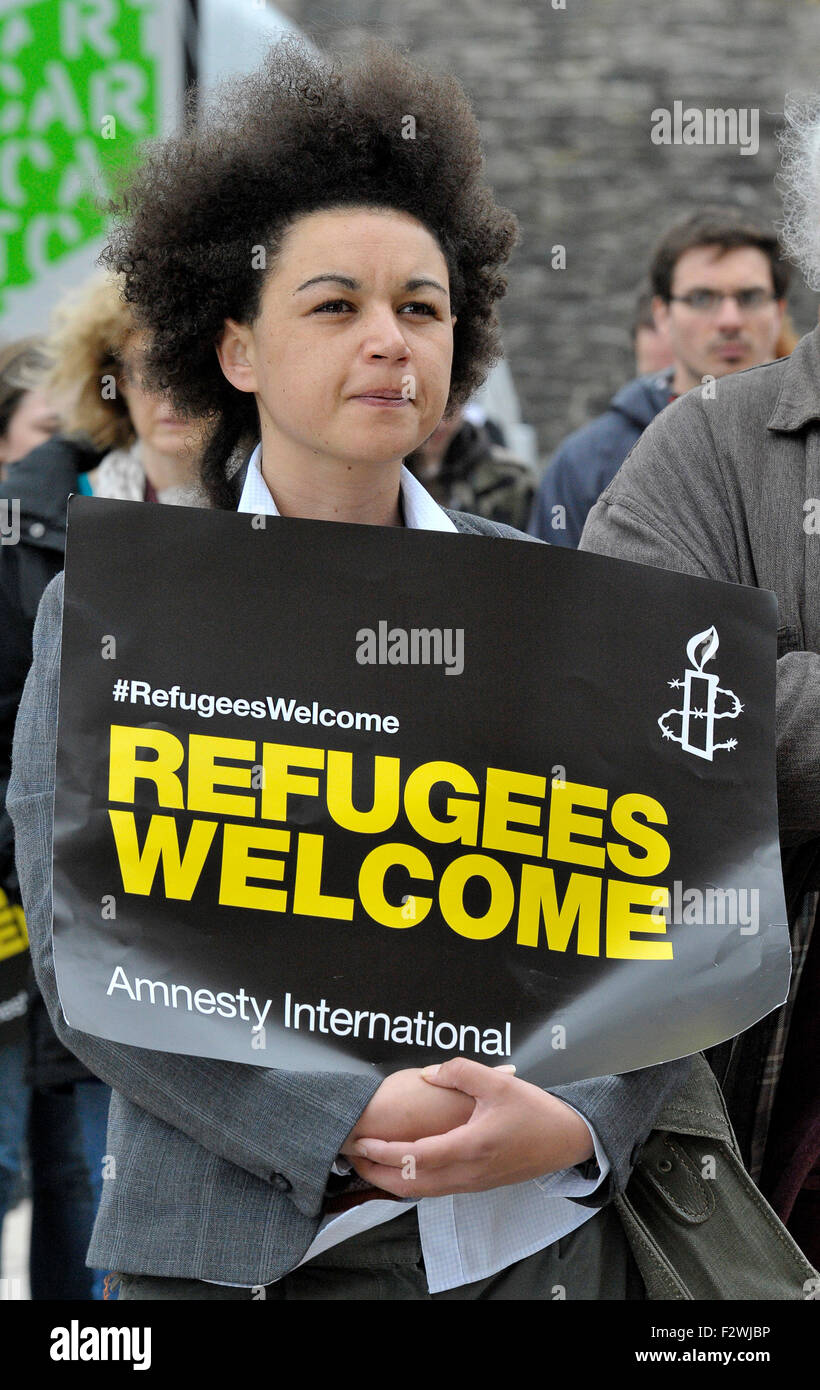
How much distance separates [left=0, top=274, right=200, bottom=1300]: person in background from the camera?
3.69 m

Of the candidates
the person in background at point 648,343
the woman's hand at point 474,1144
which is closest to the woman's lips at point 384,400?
the woman's hand at point 474,1144

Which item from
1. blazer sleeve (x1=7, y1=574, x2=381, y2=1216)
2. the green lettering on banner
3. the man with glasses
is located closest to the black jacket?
the man with glasses

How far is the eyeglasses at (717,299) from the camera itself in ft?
16.2

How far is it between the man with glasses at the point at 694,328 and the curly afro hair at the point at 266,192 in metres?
2.35

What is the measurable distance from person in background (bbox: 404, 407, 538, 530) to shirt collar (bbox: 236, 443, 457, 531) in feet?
10.0

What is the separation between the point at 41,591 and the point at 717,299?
2.25m

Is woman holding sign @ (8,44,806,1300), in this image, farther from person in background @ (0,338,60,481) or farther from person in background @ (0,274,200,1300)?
person in background @ (0,338,60,481)

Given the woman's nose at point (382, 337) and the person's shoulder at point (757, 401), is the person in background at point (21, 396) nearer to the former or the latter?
the person's shoulder at point (757, 401)

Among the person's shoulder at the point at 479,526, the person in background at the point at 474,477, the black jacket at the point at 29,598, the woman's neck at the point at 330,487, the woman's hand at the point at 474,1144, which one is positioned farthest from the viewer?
the person in background at the point at 474,477

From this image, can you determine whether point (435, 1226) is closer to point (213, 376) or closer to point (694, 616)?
point (694, 616)

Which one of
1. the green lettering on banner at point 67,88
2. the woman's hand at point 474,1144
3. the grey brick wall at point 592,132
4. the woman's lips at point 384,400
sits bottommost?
the woman's hand at point 474,1144

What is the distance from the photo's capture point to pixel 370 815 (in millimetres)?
1964
